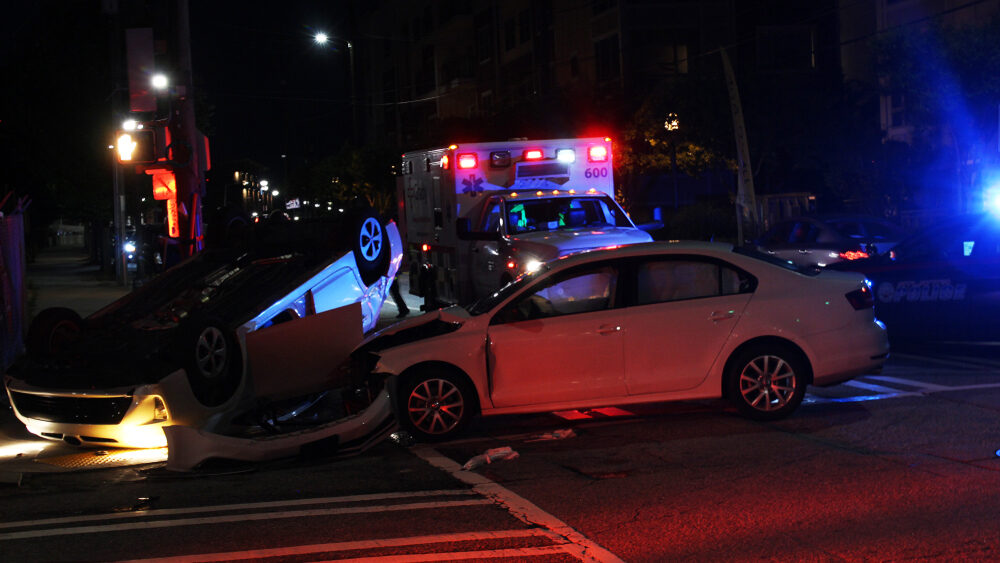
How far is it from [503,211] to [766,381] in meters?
7.31

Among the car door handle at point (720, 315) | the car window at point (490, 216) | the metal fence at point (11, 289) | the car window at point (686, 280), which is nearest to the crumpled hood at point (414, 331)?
the car window at point (686, 280)

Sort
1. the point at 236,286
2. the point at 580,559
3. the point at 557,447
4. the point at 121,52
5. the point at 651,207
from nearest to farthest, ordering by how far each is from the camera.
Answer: the point at 580,559 < the point at 557,447 < the point at 236,286 < the point at 121,52 < the point at 651,207

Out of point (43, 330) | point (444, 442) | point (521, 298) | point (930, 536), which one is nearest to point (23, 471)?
point (43, 330)

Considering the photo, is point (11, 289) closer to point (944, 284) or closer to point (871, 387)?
point (871, 387)

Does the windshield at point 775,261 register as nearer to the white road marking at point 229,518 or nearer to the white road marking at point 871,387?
the white road marking at point 871,387

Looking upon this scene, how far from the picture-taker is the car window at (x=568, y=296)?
27.6 ft

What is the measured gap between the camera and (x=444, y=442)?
8.24 meters

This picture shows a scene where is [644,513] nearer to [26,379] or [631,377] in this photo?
[631,377]

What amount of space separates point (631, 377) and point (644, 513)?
2278 mm

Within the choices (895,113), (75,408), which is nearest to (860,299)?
(75,408)

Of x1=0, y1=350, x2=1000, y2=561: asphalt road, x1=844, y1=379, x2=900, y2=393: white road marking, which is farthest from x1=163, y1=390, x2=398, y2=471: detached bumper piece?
x1=844, y1=379, x2=900, y2=393: white road marking

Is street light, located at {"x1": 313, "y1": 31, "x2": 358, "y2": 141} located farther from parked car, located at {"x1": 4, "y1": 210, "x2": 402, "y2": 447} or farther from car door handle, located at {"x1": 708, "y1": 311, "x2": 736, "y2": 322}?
car door handle, located at {"x1": 708, "y1": 311, "x2": 736, "y2": 322}

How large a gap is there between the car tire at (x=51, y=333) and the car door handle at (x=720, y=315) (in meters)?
5.30

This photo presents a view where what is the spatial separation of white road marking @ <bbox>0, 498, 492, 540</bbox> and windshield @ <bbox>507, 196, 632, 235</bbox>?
8.92 meters
